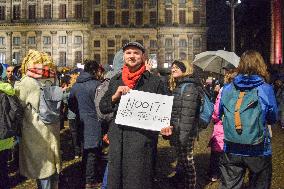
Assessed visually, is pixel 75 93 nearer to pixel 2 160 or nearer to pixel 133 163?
pixel 2 160

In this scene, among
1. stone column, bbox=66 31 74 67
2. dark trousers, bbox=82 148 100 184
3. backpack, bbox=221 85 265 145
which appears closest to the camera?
backpack, bbox=221 85 265 145

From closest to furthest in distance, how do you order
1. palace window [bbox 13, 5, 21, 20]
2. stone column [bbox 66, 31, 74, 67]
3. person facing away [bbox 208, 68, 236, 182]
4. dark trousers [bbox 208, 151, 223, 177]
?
person facing away [bbox 208, 68, 236, 182]
dark trousers [bbox 208, 151, 223, 177]
stone column [bbox 66, 31, 74, 67]
palace window [bbox 13, 5, 21, 20]

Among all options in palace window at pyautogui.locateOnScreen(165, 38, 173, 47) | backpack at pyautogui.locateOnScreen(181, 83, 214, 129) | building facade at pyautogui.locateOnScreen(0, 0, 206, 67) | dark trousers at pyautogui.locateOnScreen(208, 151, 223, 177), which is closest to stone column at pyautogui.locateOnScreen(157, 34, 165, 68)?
building facade at pyautogui.locateOnScreen(0, 0, 206, 67)

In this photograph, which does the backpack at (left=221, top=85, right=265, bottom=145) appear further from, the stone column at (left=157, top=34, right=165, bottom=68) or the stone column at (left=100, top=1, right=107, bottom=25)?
the stone column at (left=100, top=1, right=107, bottom=25)

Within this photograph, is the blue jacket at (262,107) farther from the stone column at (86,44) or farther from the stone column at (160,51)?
the stone column at (86,44)

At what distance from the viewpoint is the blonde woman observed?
5.07 metres

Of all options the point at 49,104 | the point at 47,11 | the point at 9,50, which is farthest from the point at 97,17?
the point at 49,104

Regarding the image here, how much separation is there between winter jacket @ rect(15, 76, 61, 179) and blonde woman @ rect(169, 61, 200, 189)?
1479 millimetres

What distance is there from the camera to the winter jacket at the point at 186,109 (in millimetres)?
5062

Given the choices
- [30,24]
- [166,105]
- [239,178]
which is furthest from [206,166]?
[30,24]

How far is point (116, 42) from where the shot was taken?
56.2m

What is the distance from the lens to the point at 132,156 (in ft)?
11.1

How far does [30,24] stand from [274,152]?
52.2m

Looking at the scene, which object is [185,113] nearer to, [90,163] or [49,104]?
[90,163]
